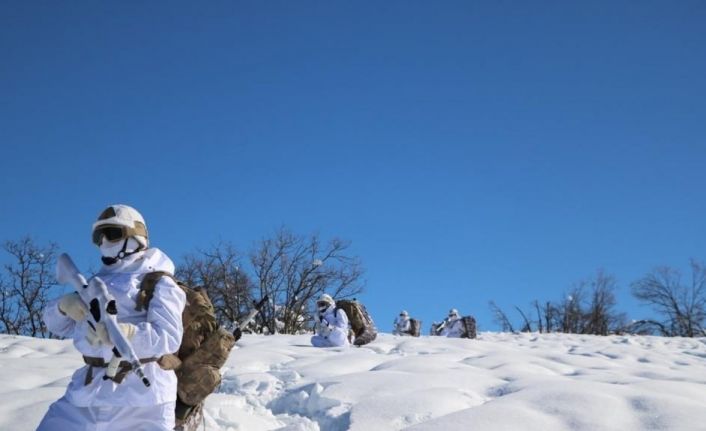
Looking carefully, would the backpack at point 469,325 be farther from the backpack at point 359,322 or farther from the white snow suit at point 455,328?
the backpack at point 359,322

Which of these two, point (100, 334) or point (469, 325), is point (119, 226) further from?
point (469, 325)

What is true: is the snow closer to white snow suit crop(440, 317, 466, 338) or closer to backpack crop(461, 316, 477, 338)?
backpack crop(461, 316, 477, 338)

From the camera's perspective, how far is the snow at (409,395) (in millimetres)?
4910

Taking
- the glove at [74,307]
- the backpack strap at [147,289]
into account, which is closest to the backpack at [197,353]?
the backpack strap at [147,289]

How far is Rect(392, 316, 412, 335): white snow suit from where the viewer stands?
2248 centimetres

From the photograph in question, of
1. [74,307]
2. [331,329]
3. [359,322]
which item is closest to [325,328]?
[331,329]

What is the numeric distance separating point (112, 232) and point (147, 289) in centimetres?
37

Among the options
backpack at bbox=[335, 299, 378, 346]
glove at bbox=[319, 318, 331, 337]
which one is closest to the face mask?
glove at bbox=[319, 318, 331, 337]

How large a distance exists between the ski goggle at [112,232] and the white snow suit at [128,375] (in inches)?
5.7

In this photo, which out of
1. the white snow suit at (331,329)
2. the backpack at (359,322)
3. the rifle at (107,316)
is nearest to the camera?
the rifle at (107,316)

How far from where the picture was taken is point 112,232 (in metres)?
3.39

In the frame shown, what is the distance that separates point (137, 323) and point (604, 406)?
3805mm

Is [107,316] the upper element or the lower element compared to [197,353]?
upper

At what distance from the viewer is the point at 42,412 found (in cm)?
508
